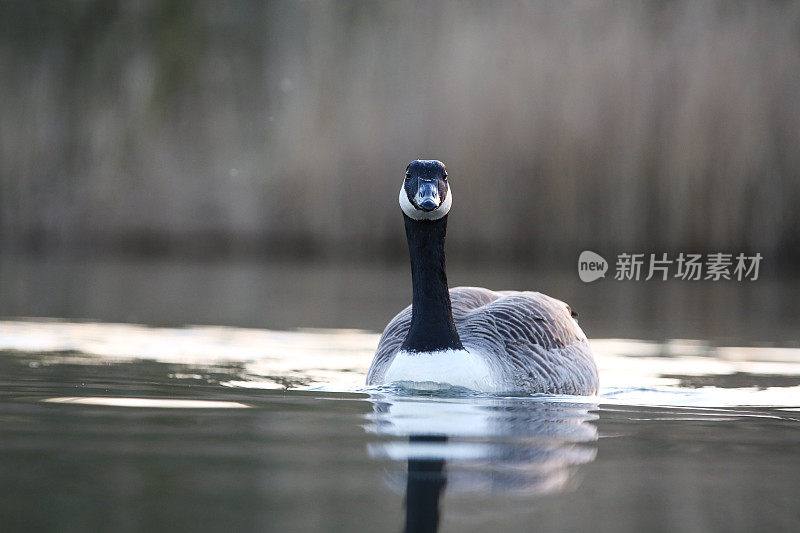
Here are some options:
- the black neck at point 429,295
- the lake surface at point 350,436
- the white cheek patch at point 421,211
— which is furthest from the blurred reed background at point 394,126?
the white cheek patch at point 421,211

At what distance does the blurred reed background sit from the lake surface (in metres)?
11.9

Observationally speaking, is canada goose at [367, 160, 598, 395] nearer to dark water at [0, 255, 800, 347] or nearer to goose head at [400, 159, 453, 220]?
goose head at [400, 159, 453, 220]

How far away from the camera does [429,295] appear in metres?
8.94

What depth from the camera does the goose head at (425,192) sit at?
8.55 meters

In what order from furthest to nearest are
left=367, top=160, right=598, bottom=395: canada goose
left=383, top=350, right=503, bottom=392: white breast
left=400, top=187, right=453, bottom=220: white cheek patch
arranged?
left=400, top=187, right=453, bottom=220: white cheek patch
left=367, top=160, right=598, bottom=395: canada goose
left=383, top=350, right=503, bottom=392: white breast

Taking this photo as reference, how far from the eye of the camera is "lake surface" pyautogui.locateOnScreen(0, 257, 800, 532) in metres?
4.36

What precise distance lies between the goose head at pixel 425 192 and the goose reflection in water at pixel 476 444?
Answer: 1.36 metres

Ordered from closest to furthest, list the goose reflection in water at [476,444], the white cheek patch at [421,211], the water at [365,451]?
the water at [365,451] → the goose reflection in water at [476,444] → the white cheek patch at [421,211]

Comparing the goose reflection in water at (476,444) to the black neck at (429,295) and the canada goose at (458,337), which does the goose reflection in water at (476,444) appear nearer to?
the canada goose at (458,337)

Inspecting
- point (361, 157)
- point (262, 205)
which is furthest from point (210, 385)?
point (262, 205)

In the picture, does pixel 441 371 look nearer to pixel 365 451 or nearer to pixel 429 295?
pixel 429 295

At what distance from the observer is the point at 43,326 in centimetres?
1270

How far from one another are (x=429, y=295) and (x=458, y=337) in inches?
18.1

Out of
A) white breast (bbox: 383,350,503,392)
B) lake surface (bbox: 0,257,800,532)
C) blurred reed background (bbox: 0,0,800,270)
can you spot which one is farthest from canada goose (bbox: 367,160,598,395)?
blurred reed background (bbox: 0,0,800,270)
